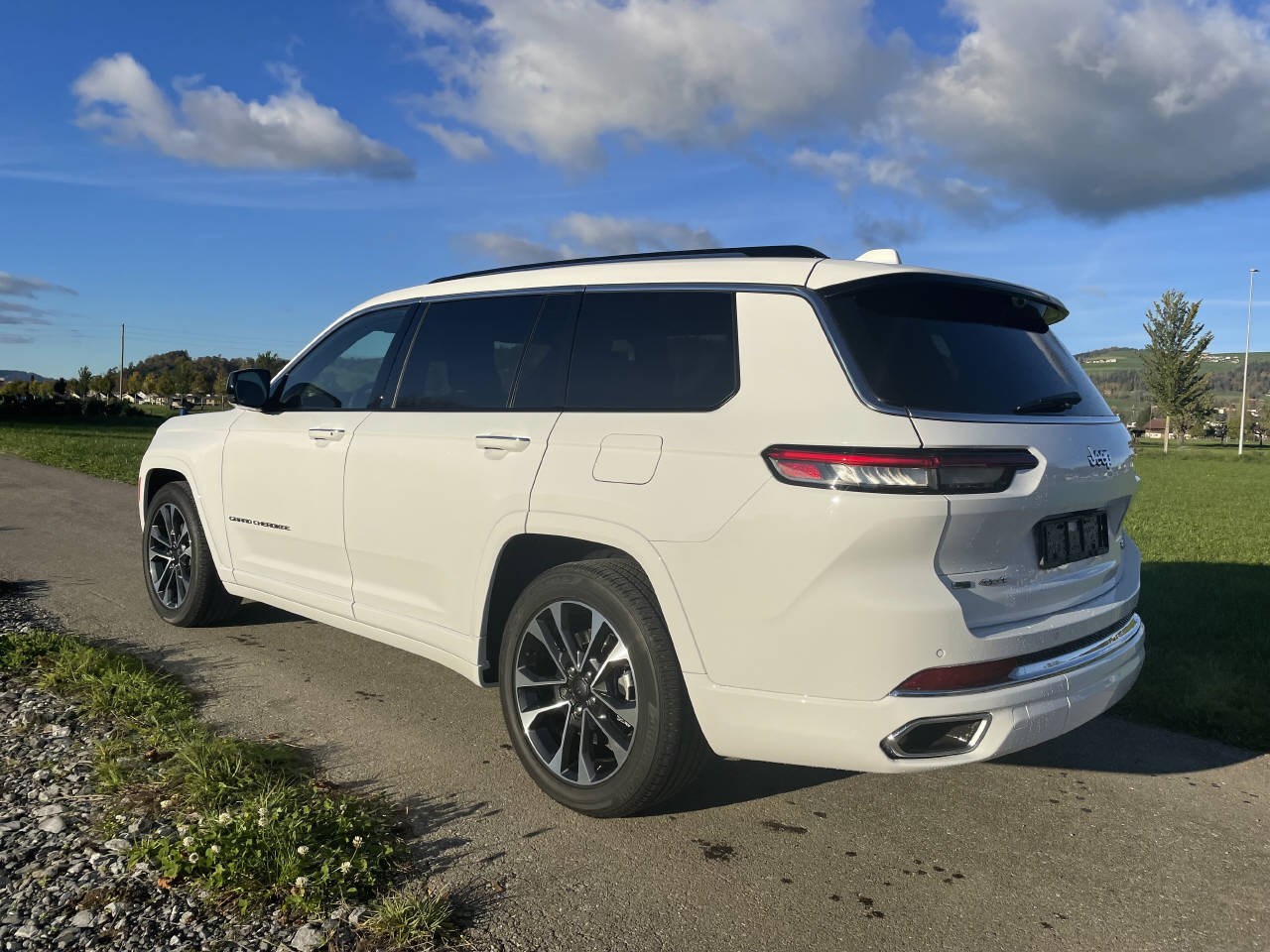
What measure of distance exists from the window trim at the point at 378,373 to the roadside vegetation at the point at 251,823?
1.45 m

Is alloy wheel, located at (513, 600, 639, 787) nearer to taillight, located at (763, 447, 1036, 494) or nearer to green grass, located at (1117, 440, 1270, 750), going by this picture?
taillight, located at (763, 447, 1036, 494)

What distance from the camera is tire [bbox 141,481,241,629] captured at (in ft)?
17.9

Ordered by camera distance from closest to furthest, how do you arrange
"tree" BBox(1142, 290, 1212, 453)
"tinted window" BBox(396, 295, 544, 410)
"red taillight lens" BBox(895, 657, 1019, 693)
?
"red taillight lens" BBox(895, 657, 1019, 693)
"tinted window" BBox(396, 295, 544, 410)
"tree" BBox(1142, 290, 1212, 453)

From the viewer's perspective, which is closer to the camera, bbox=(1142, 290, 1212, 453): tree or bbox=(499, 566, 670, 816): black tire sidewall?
bbox=(499, 566, 670, 816): black tire sidewall

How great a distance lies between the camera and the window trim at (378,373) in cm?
444

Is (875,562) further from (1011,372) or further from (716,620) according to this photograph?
(1011,372)

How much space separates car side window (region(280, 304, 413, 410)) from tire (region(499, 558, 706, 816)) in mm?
1534

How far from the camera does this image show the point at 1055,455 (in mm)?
3037

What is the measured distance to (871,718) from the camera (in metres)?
2.79

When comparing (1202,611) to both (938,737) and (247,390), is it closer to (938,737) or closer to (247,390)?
(938,737)

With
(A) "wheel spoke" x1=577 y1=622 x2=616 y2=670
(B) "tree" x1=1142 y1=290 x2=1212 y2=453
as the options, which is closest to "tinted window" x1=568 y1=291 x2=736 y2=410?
(A) "wheel spoke" x1=577 y1=622 x2=616 y2=670

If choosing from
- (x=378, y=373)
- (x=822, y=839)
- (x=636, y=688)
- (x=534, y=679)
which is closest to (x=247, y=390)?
(x=378, y=373)

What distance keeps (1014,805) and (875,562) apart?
1483mm

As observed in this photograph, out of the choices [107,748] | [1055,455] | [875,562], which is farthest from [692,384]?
[107,748]
